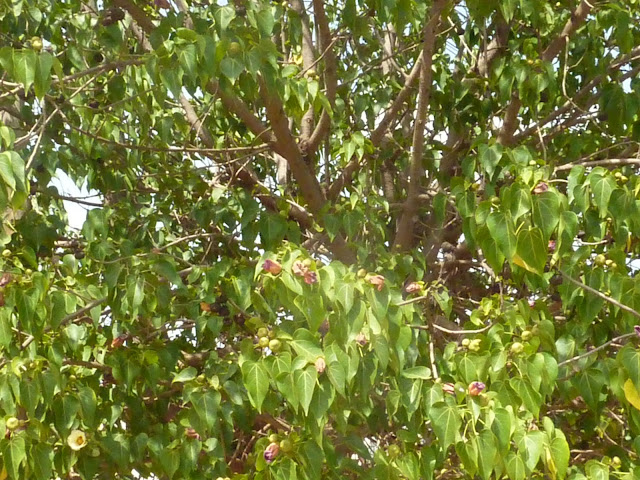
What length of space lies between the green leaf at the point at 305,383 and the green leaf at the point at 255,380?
0.11 meters

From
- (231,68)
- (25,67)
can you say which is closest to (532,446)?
(231,68)

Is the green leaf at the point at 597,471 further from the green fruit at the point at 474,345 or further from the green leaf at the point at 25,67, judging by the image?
the green leaf at the point at 25,67

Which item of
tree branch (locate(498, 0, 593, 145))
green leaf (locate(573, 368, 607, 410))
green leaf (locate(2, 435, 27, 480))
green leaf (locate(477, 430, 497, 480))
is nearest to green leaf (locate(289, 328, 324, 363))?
green leaf (locate(477, 430, 497, 480))

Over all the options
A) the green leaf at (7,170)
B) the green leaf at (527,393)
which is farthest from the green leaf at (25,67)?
the green leaf at (527,393)

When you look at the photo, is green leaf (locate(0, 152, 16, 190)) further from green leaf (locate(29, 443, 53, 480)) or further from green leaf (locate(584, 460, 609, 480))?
green leaf (locate(584, 460, 609, 480))

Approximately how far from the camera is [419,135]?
2746mm

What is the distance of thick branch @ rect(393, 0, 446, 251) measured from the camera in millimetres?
2545

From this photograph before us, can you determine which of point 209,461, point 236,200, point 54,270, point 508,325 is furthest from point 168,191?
point 508,325

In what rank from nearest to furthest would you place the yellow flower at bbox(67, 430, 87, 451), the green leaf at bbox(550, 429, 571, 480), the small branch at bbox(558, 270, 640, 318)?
the green leaf at bbox(550, 429, 571, 480) < the small branch at bbox(558, 270, 640, 318) < the yellow flower at bbox(67, 430, 87, 451)

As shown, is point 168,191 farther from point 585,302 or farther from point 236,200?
point 585,302

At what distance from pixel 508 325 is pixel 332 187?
0.96 meters

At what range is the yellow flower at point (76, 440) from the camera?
7.38 feet

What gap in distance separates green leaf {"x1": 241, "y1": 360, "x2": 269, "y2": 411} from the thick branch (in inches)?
37.4

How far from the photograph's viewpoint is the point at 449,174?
3.24 m
